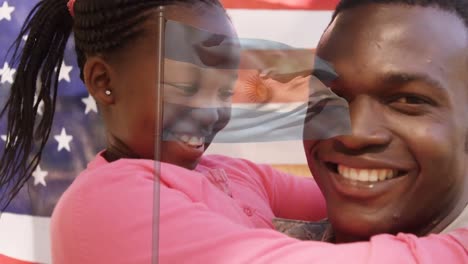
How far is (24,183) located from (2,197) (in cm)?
4

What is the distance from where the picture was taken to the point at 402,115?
2.15 ft

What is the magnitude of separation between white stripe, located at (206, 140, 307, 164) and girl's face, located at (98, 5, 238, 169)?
0.09 feet

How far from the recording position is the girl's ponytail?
0.89 m

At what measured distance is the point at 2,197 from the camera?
37.7 inches

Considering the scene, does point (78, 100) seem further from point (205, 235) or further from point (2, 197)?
point (205, 235)

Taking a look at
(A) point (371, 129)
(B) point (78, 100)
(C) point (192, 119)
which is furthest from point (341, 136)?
(B) point (78, 100)

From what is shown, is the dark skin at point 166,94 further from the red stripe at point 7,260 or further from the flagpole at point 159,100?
the red stripe at point 7,260

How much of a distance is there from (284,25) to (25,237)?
0.45 meters

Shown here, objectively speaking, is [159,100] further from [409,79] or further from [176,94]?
[409,79]

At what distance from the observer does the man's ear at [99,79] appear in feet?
2.51

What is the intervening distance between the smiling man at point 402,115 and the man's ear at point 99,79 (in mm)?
232
